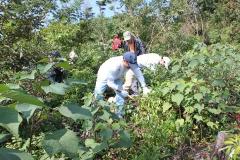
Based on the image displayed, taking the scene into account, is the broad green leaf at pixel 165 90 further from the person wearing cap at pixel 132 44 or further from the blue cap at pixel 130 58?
the person wearing cap at pixel 132 44

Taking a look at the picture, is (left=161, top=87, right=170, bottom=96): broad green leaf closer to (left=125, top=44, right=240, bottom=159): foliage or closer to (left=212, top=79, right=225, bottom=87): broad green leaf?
(left=125, top=44, right=240, bottom=159): foliage

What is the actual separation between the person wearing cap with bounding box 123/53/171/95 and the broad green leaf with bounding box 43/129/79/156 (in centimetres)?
482

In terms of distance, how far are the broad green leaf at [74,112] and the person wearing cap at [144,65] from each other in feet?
15.9

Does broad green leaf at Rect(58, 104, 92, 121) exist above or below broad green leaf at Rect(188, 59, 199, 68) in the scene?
above

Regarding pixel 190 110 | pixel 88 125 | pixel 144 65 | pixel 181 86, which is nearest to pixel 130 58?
pixel 144 65

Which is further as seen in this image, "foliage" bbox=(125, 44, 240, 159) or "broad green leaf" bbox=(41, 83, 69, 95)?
"foliage" bbox=(125, 44, 240, 159)

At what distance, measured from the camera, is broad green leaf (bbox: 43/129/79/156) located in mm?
1984

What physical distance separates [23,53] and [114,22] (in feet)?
31.3

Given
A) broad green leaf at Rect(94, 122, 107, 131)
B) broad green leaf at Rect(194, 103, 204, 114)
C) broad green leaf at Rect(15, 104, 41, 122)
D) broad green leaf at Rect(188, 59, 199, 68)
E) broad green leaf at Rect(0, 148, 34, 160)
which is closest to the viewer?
broad green leaf at Rect(0, 148, 34, 160)

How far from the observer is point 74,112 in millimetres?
1979

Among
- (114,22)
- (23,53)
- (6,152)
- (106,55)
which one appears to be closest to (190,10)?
(114,22)

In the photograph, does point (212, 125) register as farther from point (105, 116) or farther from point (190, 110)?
point (105, 116)

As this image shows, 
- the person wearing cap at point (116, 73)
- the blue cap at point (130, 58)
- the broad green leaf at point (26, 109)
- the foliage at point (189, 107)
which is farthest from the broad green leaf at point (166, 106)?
the broad green leaf at point (26, 109)

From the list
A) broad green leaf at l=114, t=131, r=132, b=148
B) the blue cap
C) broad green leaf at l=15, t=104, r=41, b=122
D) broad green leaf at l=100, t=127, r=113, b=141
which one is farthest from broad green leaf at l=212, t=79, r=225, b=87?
broad green leaf at l=15, t=104, r=41, b=122
